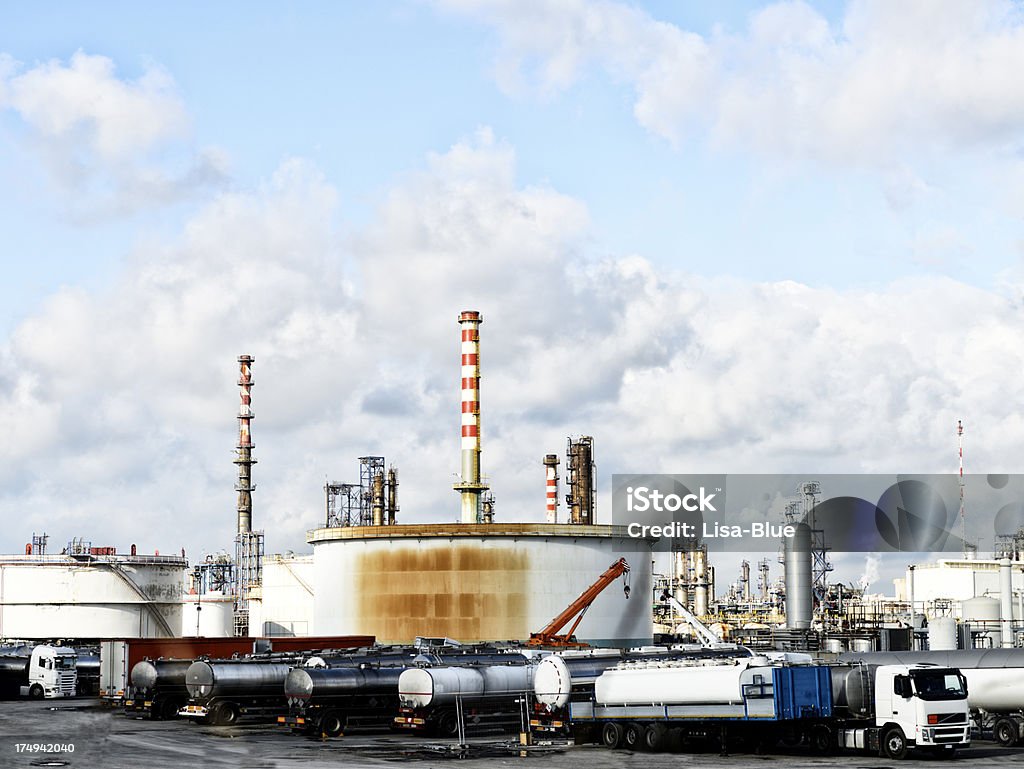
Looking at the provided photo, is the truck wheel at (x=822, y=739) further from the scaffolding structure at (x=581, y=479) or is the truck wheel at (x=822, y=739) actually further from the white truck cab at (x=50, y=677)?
the scaffolding structure at (x=581, y=479)

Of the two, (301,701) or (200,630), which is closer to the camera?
(301,701)

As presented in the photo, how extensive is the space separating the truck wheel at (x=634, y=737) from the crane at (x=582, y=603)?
2322cm

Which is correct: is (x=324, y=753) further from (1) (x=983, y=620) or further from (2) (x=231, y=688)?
(1) (x=983, y=620)

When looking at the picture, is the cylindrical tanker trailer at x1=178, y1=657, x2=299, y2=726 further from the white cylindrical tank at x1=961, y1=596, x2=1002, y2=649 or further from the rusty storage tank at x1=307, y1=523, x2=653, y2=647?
the white cylindrical tank at x1=961, y1=596, x2=1002, y2=649

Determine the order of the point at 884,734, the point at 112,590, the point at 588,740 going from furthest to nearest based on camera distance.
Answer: the point at 112,590 < the point at 588,740 < the point at 884,734

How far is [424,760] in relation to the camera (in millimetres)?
Answer: 34438

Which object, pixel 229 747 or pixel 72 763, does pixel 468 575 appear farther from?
pixel 72 763

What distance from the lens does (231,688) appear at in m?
47.1

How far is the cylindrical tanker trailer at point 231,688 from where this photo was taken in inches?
1847

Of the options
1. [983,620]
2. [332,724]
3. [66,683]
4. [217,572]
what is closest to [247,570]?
[217,572]

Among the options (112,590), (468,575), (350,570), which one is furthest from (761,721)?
(112,590)

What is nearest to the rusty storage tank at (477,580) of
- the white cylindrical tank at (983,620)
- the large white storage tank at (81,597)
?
the white cylindrical tank at (983,620)

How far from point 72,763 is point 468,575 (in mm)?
35537

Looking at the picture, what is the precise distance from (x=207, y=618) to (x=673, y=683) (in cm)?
6945
